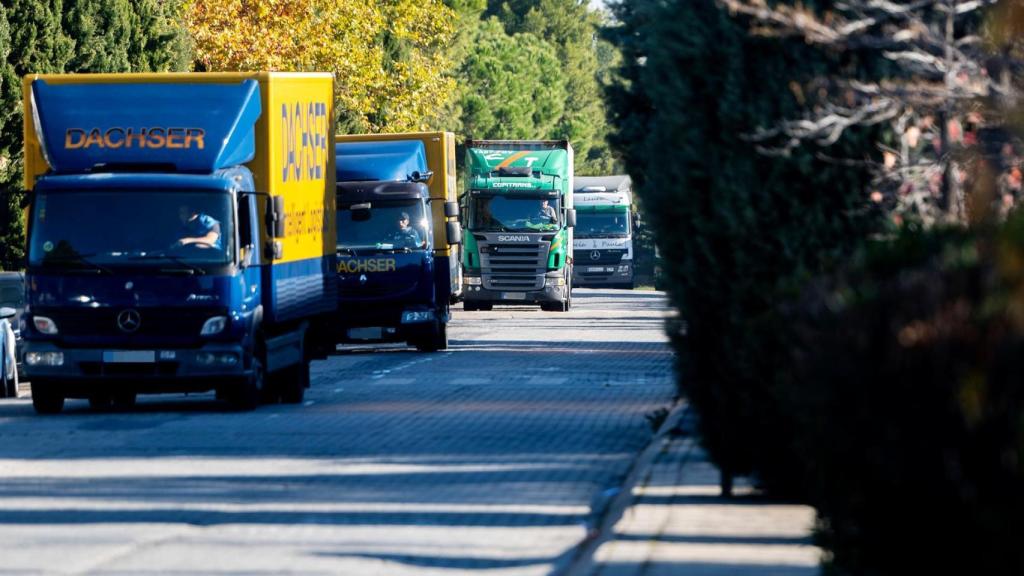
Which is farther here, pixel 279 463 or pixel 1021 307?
pixel 279 463

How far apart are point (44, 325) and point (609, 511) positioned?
8707mm

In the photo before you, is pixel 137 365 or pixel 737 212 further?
pixel 137 365

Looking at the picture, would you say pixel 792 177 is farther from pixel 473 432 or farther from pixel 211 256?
pixel 211 256

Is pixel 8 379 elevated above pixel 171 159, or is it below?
below

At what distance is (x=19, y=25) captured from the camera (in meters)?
36.8

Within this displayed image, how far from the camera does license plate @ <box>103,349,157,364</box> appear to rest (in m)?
18.5

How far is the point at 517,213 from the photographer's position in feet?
146

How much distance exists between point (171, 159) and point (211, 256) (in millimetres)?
1109

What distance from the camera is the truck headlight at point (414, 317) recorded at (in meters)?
30.1

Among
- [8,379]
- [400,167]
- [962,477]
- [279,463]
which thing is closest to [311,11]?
[400,167]

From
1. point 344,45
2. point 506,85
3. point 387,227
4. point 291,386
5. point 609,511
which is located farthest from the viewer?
point 506,85

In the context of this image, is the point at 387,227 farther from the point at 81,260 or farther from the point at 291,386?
the point at 81,260

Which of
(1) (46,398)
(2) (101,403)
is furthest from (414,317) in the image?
(1) (46,398)

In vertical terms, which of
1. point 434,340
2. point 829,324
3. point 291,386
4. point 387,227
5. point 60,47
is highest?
point 60,47
